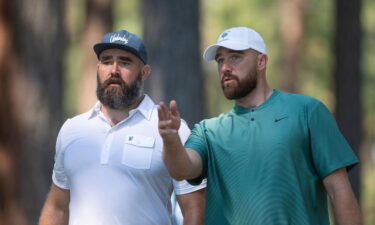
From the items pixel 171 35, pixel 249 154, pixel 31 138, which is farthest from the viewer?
pixel 31 138

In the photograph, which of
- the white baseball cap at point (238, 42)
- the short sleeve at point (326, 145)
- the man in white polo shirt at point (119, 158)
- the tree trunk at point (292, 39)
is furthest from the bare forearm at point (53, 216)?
the tree trunk at point (292, 39)

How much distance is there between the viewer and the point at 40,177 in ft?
47.9

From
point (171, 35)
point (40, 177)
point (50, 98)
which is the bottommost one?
point (40, 177)

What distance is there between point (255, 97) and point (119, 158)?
92cm

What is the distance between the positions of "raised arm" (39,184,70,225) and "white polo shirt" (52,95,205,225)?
254 mm

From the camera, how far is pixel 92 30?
2156cm

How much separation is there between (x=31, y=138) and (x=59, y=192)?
7.23 meters

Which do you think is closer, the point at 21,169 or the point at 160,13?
the point at 160,13

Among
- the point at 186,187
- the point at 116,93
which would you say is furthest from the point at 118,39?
the point at 186,187

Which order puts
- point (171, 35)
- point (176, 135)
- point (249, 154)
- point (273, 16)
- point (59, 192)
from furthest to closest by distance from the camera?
point (273, 16), point (171, 35), point (59, 192), point (249, 154), point (176, 135)

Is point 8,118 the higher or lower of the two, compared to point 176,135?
lower

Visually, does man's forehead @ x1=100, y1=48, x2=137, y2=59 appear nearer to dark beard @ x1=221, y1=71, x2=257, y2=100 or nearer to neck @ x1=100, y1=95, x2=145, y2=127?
neck @ x1=100, y1=95, x2=145, y2=127

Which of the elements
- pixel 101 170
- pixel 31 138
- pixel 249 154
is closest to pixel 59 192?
pixel 101 170

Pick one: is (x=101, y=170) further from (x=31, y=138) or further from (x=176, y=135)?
(x=31, y=138)
